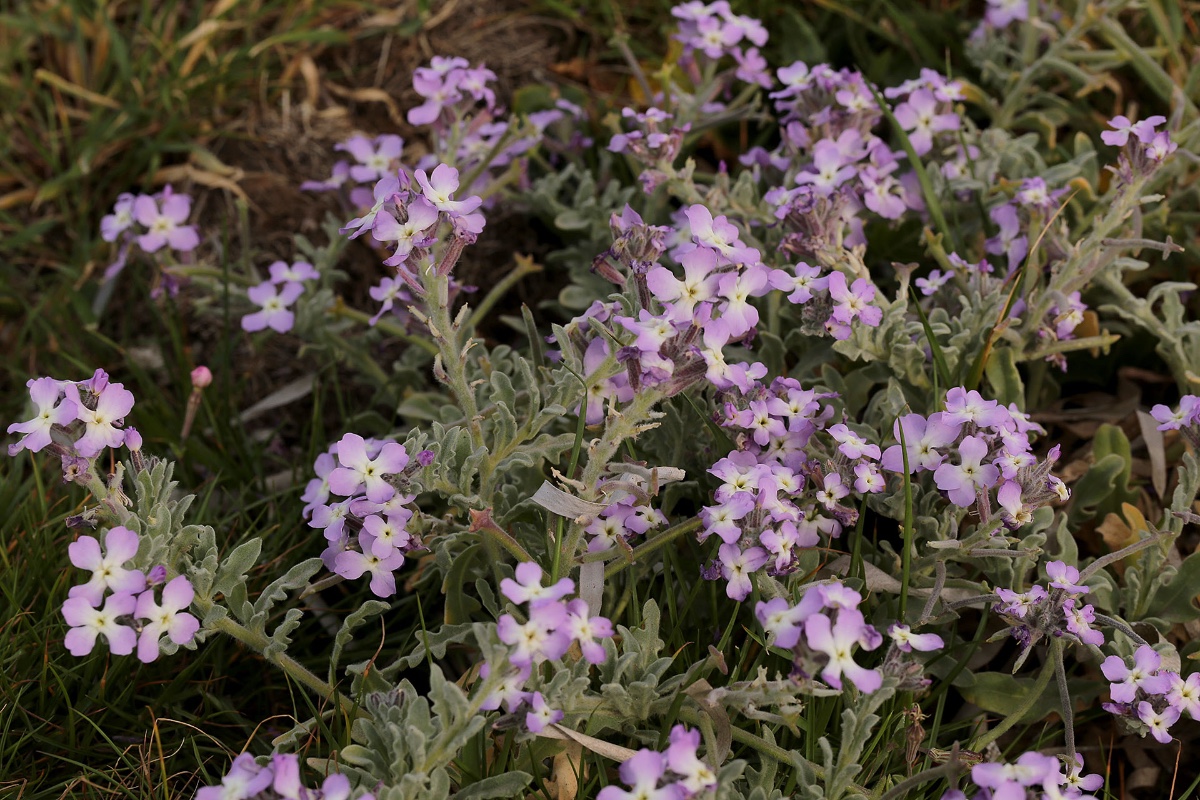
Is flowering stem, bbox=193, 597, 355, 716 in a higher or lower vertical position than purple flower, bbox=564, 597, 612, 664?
lower

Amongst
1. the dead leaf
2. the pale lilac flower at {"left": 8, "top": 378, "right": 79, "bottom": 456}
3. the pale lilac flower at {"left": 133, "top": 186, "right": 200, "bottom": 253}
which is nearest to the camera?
the pale lilac flower at {"left": 8, "top": 378, "right": 79, "bottom": 456}

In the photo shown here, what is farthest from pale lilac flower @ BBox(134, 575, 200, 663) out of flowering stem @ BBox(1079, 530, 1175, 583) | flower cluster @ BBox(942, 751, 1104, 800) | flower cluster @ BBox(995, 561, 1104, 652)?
flowering stem @ BBox(1079, 530, 1175, 583)

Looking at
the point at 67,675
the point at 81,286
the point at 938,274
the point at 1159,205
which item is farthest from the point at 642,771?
the point at 81,286

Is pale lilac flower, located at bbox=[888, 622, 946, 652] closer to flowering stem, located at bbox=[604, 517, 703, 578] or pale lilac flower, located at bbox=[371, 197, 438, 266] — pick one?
flowering stem, located at bbox=[604, 517, 703, 578]

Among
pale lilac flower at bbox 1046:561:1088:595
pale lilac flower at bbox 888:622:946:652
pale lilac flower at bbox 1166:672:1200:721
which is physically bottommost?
pale lilac flower at bbox 1166:672:1200:721

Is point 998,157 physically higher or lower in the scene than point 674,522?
higher

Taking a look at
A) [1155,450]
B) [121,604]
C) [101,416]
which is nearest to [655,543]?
[121,604]

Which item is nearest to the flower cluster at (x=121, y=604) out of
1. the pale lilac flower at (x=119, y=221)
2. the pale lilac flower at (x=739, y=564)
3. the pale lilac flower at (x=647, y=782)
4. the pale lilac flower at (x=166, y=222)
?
the pale lilac flower at (x=647, y=782)

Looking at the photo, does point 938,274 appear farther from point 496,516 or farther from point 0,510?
point 0,510
